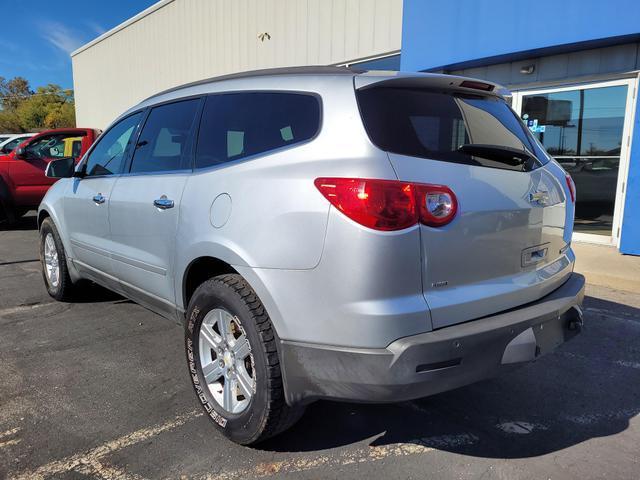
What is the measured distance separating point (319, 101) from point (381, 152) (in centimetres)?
45

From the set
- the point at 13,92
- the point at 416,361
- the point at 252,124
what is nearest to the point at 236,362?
the point at 416,361

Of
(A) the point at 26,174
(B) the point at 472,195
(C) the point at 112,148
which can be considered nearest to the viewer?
(B) the point at 472,195

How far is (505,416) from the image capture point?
9.68ft

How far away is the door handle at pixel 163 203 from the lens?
2.97 metres

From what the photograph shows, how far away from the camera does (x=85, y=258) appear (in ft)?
14.1

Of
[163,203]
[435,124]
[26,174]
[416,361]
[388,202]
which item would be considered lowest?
[416,361]

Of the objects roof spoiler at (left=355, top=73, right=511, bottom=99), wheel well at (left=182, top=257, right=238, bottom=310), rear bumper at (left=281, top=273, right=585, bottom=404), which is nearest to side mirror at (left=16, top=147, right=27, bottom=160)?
wheel well at (left=182, top=257, right=238, bottom=310)

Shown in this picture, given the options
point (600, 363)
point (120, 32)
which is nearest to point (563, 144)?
point (600, 363)

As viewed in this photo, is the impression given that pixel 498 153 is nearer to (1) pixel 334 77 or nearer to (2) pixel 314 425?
(1) pixel 334 77

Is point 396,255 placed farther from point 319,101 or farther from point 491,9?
point 491,9

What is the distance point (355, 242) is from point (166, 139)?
1913 mm

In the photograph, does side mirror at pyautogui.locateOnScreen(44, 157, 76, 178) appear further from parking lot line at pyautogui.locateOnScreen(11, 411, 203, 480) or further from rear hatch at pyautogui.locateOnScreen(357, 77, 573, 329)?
rear hatch at pyautogui.locateOnScreen(357, 77, 573, 329)

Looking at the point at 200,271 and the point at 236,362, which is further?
the point at 200,271

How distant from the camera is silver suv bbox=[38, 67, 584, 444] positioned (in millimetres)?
2045
